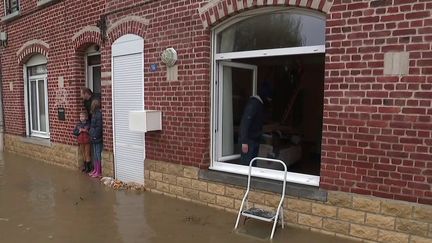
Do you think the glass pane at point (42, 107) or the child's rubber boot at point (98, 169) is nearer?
the child's rubber boot at point (98, 169)

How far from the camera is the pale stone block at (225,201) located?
18.1ft

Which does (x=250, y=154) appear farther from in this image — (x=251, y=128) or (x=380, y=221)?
(x=380, y=221)

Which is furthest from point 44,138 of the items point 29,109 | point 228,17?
point 228,17

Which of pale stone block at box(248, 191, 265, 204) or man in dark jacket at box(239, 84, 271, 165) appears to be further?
man in dark jacket at box(239, 84, 271, 165)

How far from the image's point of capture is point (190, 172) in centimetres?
606

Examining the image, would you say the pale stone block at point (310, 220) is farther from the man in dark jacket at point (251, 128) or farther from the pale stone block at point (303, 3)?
the pale stone block at point (303, 3)

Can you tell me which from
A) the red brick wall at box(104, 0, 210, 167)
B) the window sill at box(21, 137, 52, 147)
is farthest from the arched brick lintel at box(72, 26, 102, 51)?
the window sill at box(21, 137, 52, 147)

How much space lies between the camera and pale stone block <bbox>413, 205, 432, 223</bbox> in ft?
12.9

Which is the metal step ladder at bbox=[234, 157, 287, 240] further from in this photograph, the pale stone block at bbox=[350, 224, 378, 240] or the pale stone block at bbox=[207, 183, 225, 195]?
the pale stone block at bbox=[350, 224, 378, 240]

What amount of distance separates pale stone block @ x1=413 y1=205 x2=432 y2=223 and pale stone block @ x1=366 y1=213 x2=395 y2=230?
0.79 ft

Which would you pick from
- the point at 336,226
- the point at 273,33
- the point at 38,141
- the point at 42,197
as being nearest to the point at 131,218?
the point at 42,197

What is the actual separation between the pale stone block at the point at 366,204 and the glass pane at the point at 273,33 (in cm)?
188

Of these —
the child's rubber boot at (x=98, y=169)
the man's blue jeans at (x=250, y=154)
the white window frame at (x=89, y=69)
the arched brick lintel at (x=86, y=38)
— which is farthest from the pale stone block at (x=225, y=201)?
the white window frame at (x=89, y=69)

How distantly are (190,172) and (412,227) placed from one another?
3.14 metres
